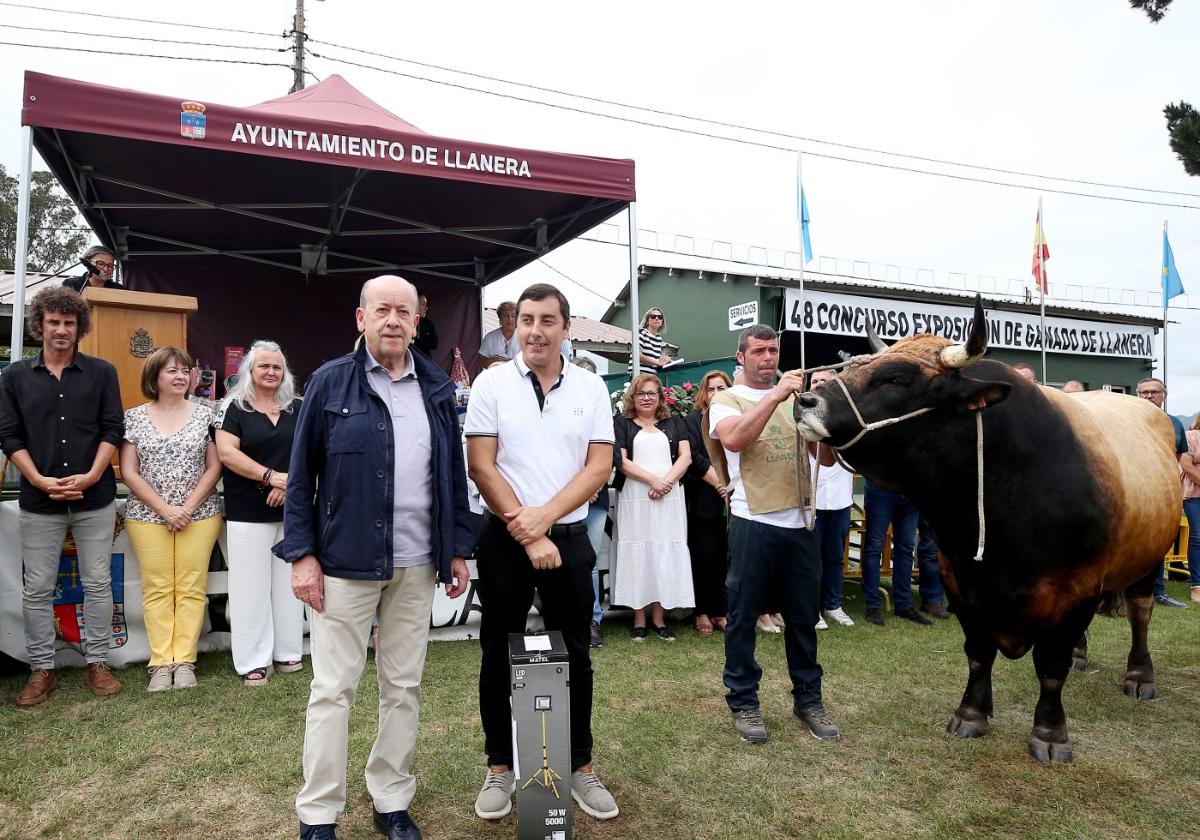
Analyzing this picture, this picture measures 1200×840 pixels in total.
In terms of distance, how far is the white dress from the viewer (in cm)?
585

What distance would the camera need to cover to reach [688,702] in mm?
4355

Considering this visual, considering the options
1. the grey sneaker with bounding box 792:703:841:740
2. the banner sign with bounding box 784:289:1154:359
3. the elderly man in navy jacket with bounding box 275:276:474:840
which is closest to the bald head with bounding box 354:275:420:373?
the elderly man in navy jacket with bounding box 275:276:474:840

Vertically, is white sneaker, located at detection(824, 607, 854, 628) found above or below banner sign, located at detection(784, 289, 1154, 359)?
below

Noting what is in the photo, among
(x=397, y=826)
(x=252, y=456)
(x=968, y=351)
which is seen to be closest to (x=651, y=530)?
(x=252, y=456)

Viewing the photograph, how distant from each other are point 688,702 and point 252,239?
7.52 m

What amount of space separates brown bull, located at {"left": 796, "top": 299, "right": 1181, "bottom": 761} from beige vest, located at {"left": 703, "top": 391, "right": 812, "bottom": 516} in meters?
0.50

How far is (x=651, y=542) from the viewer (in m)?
5.91

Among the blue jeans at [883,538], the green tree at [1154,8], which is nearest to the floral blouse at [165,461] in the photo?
the blue jeans at [883,538]

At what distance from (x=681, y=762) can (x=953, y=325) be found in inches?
649

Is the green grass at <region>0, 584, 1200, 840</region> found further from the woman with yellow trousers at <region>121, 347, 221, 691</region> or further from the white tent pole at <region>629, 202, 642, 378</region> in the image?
the white tent pole at <region>629, 202, 642, 378</region>

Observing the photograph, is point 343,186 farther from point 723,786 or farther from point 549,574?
point 723,786

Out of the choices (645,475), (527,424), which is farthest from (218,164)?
(527,424)

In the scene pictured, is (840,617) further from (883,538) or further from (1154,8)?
(1154,8)

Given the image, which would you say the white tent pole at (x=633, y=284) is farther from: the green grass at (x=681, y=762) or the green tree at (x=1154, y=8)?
Answer: the green tree at (x=1154, y=8)
